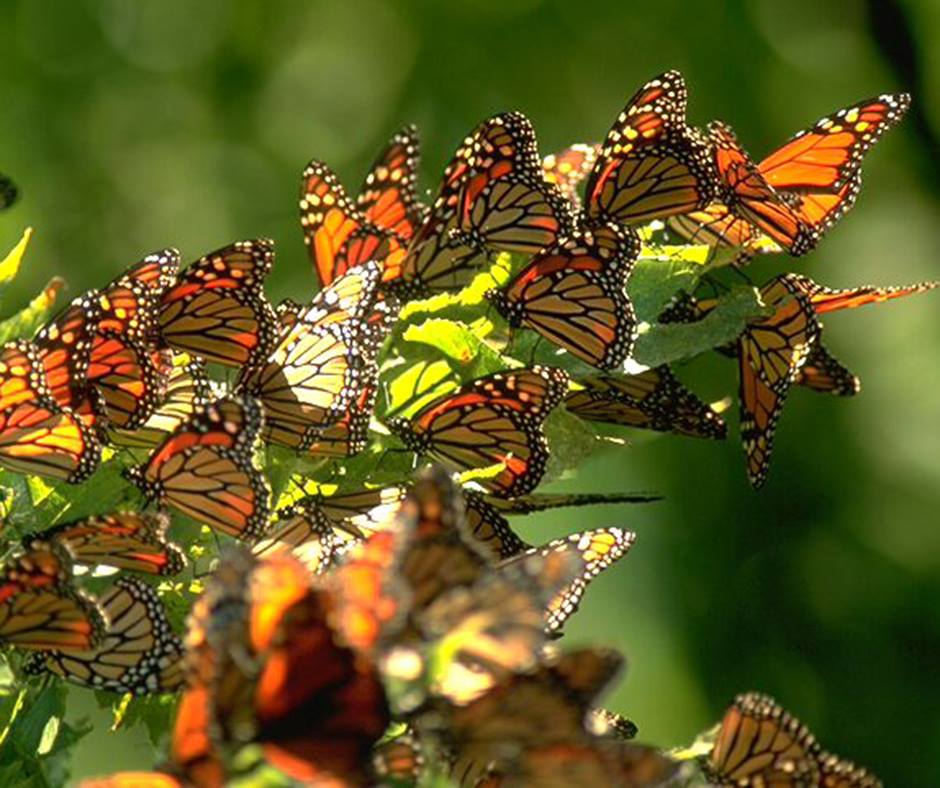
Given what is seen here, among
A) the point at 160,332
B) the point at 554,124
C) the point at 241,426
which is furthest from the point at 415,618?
the point at 554,124

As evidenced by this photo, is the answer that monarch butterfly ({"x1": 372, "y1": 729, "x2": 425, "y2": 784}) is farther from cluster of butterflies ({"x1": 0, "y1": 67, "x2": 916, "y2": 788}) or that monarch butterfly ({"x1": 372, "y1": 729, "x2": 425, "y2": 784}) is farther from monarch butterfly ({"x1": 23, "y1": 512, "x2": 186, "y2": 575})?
monarch butterfly ({"x1": 23, "y1": 512, "x2": 186, "y2": 575})

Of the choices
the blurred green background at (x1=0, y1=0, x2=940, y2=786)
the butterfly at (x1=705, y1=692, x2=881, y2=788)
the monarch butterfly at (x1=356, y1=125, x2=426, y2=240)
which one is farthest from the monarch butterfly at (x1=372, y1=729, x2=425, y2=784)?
the blurred green background at (x1=0, y1=0, x2=940, y2=786)

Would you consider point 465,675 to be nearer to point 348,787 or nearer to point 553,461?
point 348,787

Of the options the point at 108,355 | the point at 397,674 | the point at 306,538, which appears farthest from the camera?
the point at 108,355

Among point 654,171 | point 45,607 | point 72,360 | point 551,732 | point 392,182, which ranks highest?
point 392,182

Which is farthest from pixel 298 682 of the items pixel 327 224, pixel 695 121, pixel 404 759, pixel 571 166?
pixel 695 121

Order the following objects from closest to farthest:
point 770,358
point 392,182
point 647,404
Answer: point 647,404, point 770,358, point 392,182

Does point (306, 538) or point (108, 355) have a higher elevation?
point (108, 355)

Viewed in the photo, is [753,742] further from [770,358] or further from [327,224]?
[327,224]
